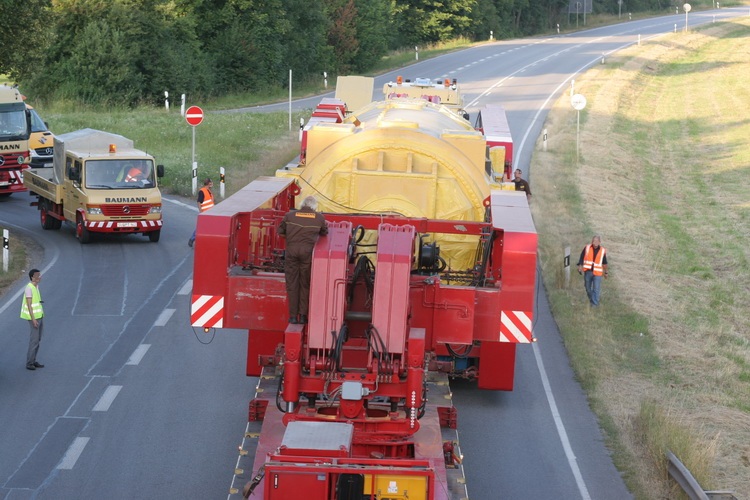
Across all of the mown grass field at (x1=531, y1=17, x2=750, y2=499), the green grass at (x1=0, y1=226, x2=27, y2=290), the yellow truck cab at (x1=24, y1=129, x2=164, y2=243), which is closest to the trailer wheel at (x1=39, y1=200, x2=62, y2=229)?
the yellow truck cab at (x1=24, y1=129, x2=164, y2=243)

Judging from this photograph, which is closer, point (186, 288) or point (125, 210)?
Answer: point (186, 288)

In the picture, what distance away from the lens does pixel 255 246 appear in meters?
13.3

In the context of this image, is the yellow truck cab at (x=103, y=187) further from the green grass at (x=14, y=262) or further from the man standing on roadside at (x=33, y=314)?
the man standing on roadside at (x=33, y=314)

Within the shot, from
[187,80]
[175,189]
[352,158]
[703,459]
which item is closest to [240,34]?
[187,80]

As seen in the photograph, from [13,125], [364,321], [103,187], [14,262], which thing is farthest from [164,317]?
[13,125]

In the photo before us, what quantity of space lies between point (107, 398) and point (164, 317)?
4.40 m

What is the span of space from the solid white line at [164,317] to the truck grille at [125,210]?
19.7 feet

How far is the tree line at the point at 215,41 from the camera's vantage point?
50.6 m

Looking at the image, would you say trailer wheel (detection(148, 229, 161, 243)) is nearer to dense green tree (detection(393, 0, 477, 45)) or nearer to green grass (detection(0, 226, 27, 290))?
green grass (detection(0, 226, 27, 290))

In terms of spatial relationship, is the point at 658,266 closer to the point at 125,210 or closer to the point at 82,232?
the point at 125,210

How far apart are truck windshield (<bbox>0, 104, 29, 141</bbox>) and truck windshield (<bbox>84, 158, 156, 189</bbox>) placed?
7.27m

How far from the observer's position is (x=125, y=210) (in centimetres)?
2508

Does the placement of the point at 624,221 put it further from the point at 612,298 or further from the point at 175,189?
the point at 175,189

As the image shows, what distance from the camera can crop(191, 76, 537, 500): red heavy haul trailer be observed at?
10.0 m
